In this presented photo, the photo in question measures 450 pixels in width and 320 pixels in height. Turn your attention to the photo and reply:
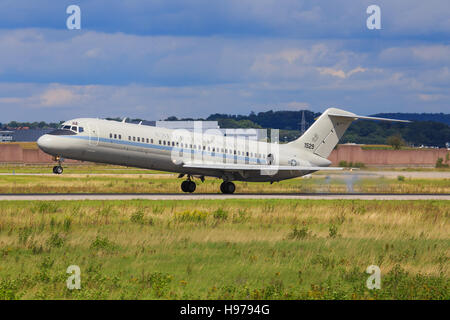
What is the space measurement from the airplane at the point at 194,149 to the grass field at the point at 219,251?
6686mm

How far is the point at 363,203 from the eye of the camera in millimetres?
37125

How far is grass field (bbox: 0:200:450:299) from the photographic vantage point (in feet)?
50.3

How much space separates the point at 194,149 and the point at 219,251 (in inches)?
890

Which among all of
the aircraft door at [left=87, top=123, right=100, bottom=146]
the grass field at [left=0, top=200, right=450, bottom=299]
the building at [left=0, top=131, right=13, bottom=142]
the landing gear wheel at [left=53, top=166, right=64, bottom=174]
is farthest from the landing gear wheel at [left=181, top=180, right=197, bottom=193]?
the building at [left=0, top=131, right=13, bottom=142]

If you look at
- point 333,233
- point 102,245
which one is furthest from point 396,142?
point 102,245

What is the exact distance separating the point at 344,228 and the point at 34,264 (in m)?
13.2

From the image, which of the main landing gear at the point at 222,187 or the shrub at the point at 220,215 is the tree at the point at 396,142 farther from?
the shrub at the point at 220,215

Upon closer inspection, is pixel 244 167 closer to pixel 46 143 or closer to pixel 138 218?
pixel 46 143

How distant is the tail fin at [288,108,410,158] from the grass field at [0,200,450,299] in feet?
49.9

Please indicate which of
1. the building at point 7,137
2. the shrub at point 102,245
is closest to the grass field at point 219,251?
the shrub at point 102,245

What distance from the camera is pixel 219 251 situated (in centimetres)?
2070

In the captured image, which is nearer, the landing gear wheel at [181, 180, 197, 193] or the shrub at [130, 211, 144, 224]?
the shrub at [130, 211, 144, 224]

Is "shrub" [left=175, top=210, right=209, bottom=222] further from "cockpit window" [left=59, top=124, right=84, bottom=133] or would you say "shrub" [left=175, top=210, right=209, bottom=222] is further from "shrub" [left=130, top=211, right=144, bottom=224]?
"cockpit window" [left=59, top=124, right=84, bottom=133]

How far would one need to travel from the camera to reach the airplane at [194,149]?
39406mm
